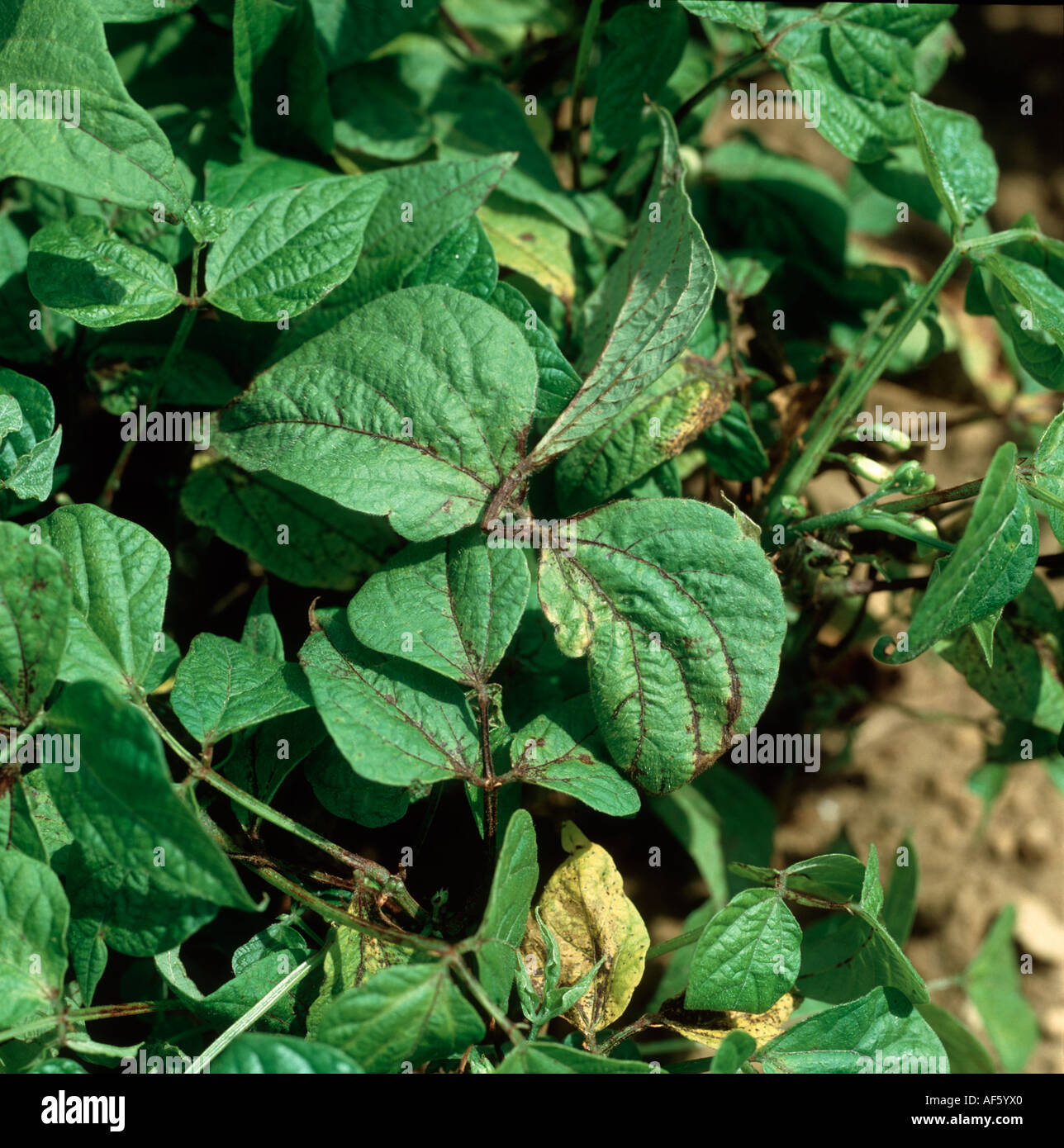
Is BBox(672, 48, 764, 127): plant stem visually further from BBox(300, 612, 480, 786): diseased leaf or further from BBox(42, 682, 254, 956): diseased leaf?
BBox(42, 682, 254, 956): diseased leaf

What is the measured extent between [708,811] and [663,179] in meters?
1.23

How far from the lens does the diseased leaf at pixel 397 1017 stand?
1.05 m

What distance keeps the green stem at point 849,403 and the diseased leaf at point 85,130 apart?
106cm

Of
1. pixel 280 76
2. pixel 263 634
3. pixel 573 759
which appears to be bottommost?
pixel 573 759

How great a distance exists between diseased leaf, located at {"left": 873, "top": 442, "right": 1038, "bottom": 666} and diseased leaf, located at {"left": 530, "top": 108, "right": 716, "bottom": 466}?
0.44 m

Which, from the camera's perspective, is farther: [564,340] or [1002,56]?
[1002,56]

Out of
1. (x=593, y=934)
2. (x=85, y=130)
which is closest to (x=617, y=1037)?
(x=593, y=934)

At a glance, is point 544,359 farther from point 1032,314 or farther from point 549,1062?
point 549,1062

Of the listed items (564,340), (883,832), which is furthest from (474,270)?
(883,832)

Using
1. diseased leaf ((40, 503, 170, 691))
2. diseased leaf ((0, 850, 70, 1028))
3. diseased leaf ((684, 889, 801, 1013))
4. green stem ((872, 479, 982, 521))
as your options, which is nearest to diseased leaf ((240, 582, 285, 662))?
diseased leaf ((40, 503, 170, 691))

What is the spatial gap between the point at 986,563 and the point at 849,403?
0.47 meters

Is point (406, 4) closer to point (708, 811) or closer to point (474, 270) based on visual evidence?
point (474, 270)

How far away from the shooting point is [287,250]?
1.39 meters

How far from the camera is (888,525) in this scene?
1.38 m
